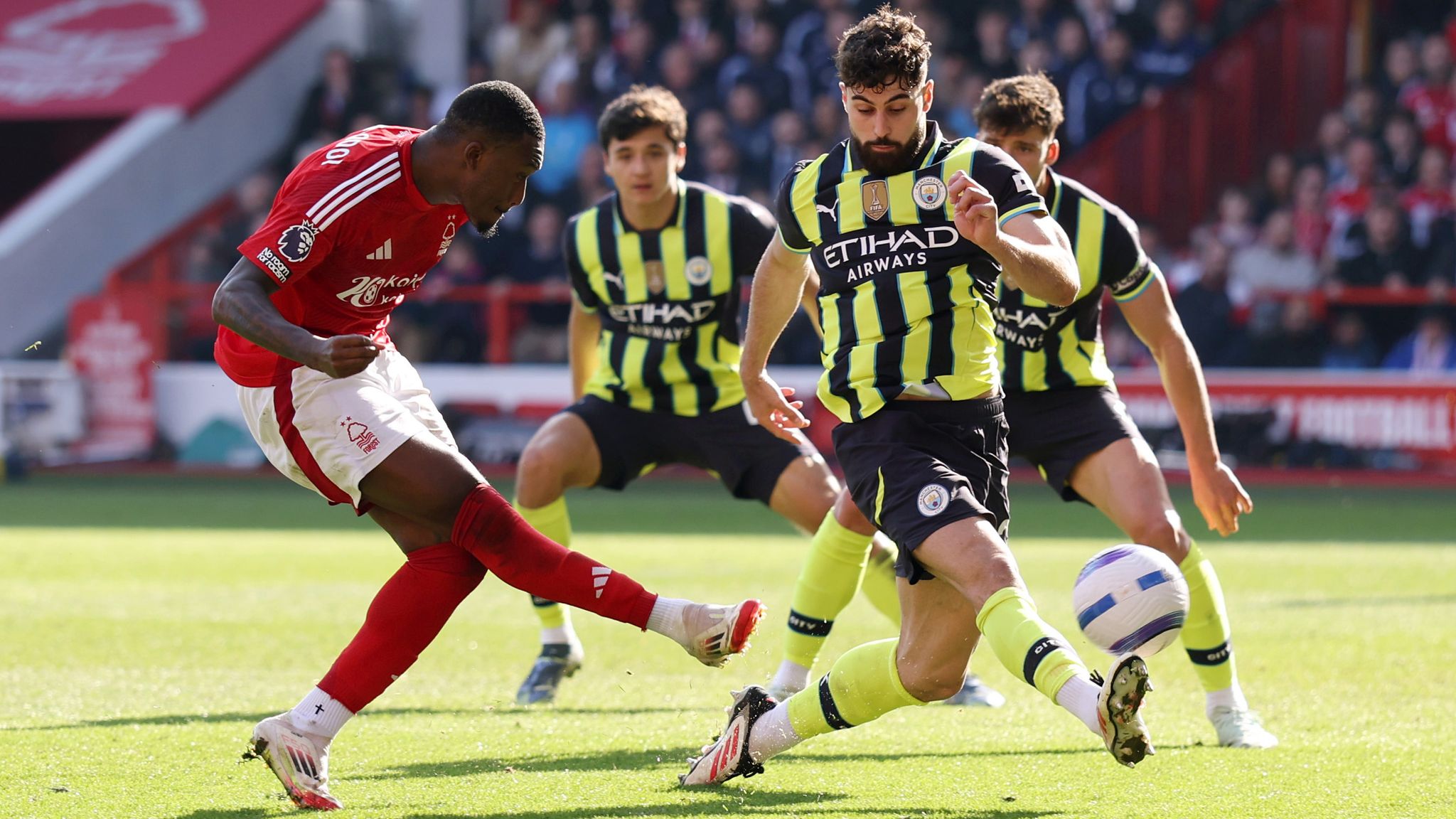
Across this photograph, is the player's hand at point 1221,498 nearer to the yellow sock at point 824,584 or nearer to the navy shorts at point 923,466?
the navy shorts at point 923,466

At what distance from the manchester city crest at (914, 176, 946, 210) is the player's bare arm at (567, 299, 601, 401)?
8.42 ft

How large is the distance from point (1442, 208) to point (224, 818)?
1378cm

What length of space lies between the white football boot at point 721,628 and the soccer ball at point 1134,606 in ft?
2.62

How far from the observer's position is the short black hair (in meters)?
4.20

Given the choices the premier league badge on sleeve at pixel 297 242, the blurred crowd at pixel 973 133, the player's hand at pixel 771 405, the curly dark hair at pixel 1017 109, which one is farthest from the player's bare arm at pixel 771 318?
the blurred crowd at pixel 973 133

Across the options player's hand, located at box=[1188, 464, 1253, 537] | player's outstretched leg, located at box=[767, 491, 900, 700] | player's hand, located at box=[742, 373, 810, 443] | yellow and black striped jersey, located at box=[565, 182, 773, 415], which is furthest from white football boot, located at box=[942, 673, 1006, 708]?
player's hand, located at box=[742, 373, 810, 443]

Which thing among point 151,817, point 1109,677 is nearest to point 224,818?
point 151,817

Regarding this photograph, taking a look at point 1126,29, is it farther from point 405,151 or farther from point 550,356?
point 405,151

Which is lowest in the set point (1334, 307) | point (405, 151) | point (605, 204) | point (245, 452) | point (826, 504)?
point (245, 452)

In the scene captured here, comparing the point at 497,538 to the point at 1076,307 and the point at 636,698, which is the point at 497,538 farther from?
the point at 1076,307

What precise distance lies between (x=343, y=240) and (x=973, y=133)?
38.7 ft

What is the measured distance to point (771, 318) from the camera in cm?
466

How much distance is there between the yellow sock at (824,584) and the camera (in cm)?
543

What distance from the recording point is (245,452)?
16.4 m
